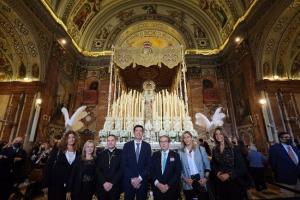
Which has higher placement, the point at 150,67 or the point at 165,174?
the point at 150,67

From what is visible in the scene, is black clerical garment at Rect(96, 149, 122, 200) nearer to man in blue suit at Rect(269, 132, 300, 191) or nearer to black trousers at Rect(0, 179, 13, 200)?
black trousers at Rect(0, 179, 13, 200)

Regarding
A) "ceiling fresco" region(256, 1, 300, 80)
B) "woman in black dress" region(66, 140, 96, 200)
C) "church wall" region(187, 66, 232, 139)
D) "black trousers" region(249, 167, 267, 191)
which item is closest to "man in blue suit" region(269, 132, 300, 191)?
"black trousers" region(249, 167, 267, 191)

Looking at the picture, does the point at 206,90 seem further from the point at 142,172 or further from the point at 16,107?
the point at 16,107

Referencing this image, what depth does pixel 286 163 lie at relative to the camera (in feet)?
11.7

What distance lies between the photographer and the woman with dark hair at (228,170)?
279 cm

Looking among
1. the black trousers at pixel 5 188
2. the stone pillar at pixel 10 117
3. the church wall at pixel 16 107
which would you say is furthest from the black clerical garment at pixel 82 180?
the stone pillar at pixel 10 117

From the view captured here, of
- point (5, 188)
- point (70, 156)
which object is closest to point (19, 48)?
point (5, 188)

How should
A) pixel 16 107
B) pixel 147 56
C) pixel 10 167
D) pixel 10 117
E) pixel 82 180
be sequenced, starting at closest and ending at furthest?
pixel 82 180 → pixel 10 167 → pixel 147 56 → pixel 10 117 → pixel 16 107

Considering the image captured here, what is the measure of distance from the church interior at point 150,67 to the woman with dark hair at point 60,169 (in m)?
2.25

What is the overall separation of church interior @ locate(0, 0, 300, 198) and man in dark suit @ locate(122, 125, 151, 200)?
2392 mm

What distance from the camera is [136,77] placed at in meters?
10.1

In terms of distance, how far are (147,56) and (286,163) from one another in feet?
19.3

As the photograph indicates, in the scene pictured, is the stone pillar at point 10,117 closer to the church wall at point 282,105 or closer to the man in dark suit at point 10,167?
the man in dark suit at point 10,167

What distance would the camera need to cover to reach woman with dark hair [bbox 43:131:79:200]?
Result: 275cm
